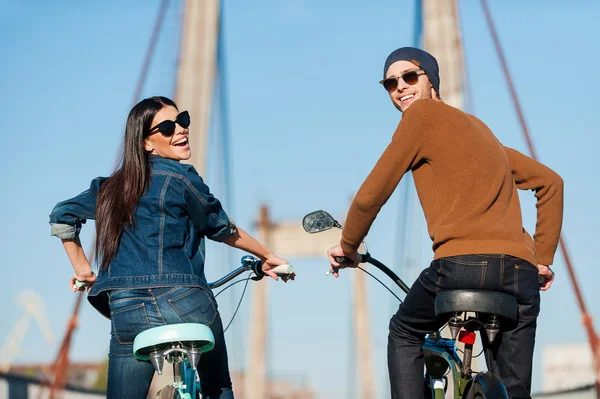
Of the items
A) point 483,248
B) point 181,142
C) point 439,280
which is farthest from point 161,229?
point 483,248

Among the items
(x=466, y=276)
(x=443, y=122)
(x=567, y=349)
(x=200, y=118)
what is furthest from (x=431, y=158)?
(x=567, y=349)

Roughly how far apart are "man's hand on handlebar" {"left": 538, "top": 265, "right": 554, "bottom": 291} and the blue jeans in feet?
4.06

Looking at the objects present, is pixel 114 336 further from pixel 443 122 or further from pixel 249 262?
pixel 443 122

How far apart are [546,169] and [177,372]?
1.59 m

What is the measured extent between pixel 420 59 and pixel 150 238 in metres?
1.18

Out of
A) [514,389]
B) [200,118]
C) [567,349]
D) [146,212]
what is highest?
[567,349]

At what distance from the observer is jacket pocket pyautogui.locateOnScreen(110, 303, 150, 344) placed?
395cm

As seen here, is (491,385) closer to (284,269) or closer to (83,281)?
(284,269)

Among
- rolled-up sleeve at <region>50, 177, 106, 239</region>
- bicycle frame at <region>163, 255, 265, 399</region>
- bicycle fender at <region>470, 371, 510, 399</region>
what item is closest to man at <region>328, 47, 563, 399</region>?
bicycle fender at <region>470, 371, 510, 399</region>

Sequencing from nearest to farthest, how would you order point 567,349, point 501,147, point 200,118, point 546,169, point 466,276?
1. point 466,276
2. point 501,147
3. point 546,169
4. point 200,118
5. point 567,349

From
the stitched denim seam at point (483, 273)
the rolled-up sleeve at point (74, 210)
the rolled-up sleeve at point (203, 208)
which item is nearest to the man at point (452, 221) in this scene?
the stitched denim seam at point (483, 273)

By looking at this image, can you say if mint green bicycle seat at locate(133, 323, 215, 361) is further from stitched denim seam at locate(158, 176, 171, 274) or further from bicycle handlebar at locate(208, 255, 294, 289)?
bicycle handlebar at locate(208, 255, 294, 289)

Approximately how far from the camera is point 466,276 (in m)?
3.83

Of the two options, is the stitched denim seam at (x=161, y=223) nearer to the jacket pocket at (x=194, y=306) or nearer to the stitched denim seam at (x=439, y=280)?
the jacket pocket at (x=194, y=306)
